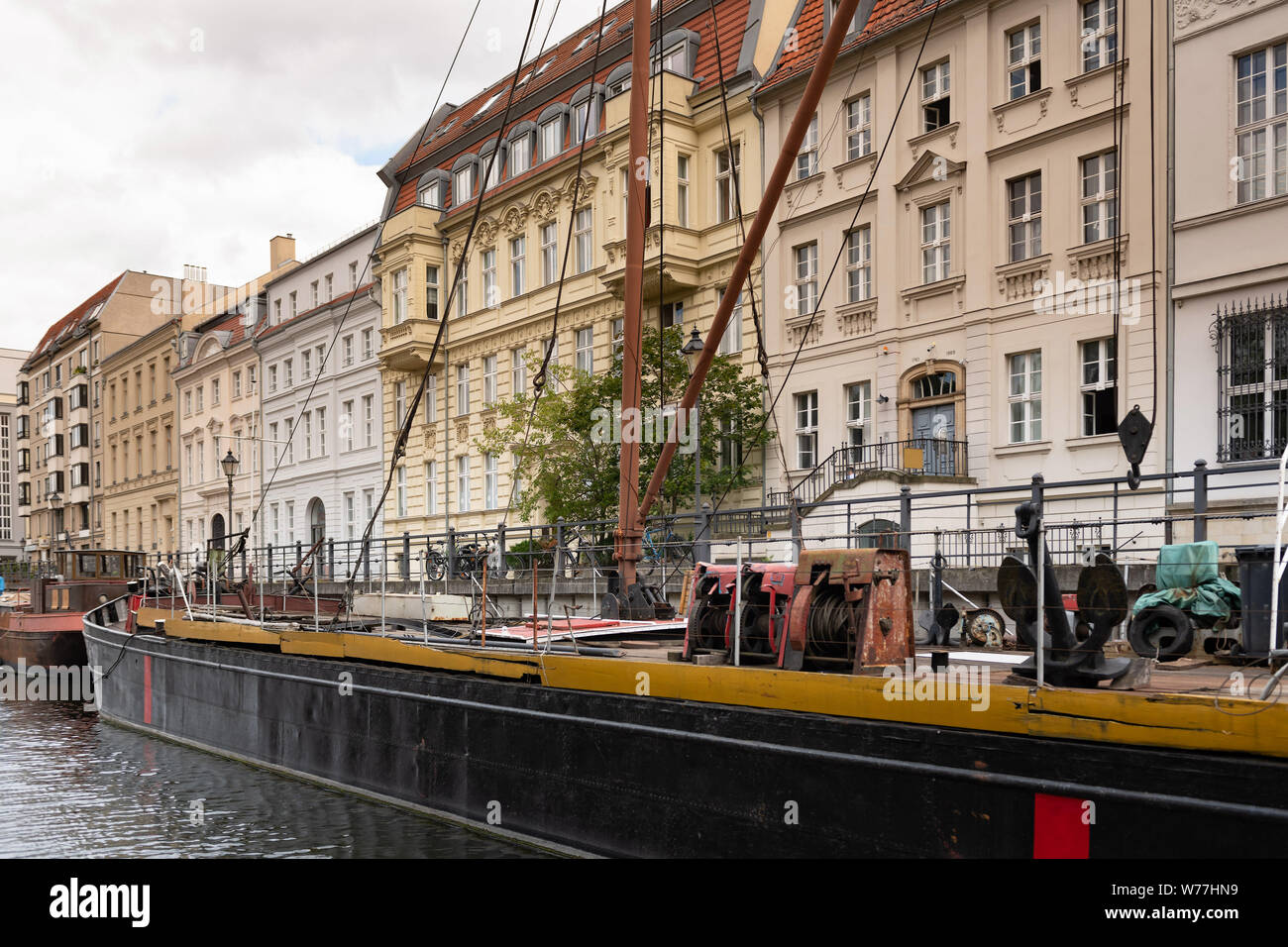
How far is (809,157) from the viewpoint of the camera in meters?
26.5

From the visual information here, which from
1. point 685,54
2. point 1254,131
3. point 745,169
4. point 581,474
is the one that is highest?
point 685,54

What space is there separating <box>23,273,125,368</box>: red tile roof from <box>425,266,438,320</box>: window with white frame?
124ft

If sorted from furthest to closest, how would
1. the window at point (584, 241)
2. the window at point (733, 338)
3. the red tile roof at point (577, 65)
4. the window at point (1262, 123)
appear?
the window at point (584, 241), the red tile roof at point (577, 65), the window at point (733, 338), the window at point (1262, 123)

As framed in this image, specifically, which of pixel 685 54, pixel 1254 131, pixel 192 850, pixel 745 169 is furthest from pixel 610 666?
pixel 685 54

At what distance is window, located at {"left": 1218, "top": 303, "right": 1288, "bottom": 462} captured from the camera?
17797mm

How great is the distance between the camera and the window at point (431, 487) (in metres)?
38.8

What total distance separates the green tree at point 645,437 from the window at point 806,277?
6.75 ft

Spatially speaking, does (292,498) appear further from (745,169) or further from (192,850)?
(192,850)

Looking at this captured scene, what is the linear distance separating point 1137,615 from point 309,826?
798cm

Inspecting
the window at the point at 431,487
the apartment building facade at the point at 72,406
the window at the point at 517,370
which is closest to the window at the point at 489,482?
the window at the point at 517,370

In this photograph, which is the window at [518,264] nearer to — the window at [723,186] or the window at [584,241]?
the window at [584,241]

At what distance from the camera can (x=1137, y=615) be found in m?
7.20
